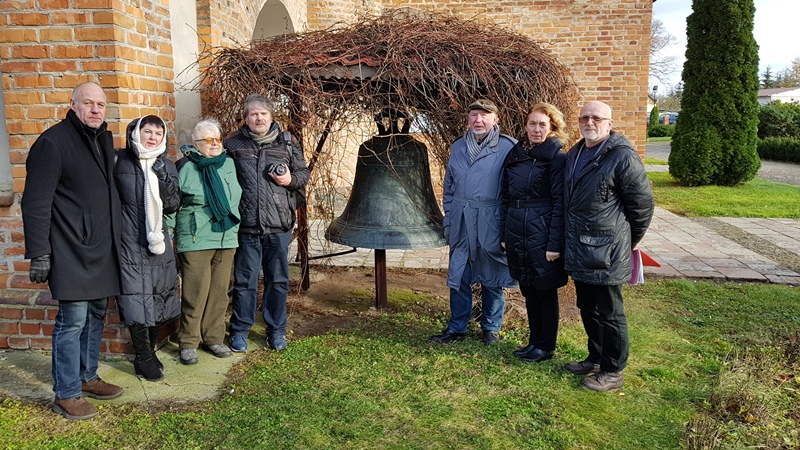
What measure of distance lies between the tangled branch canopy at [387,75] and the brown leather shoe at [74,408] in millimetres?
2264

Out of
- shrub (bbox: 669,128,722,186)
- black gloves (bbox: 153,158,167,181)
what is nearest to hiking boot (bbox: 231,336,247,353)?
black gloves (bbox: 153,158,167,181)

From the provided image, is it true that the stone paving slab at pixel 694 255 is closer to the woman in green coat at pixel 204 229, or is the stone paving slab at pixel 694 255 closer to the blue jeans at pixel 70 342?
the woman in green coat at pixel 204 229

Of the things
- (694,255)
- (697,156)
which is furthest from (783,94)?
(694,255)

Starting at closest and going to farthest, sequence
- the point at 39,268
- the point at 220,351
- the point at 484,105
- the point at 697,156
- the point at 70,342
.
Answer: the point at 39,268 → the point at 70,342 → the point at 484,105 → the point at 220,351 → the point at 697,156

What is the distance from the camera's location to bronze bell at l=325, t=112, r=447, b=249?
4.84 metres

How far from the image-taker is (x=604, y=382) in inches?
147

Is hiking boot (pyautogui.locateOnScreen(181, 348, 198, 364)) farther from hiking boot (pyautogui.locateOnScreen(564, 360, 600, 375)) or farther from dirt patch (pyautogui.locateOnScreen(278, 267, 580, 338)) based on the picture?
hiking boot (pyautogui.locateOnScreen(564, 360, 600, 375))

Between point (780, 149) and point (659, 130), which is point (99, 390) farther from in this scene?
point (659, 130)

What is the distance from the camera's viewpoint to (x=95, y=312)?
3455 mm

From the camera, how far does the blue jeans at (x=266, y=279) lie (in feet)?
13.8

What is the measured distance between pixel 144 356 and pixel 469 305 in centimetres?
230

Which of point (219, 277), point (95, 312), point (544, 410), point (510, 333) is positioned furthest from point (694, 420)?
point (95, 312)

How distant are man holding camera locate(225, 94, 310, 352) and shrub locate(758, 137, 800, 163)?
2397 cm

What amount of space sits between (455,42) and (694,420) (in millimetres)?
2927
